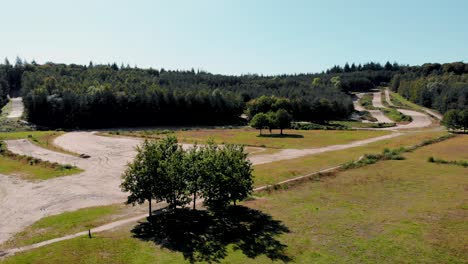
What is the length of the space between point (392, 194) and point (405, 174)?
522 inches

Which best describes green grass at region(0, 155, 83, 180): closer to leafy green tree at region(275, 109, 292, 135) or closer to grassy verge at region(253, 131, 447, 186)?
grassy verge at region(253, 131, 447, 186)

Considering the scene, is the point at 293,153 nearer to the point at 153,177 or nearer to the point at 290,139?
the point at 290,139

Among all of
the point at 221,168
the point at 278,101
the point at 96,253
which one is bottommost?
the point at 96,253

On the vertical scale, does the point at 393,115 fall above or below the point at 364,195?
above

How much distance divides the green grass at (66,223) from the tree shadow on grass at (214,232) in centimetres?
521

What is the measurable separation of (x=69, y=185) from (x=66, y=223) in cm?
1919

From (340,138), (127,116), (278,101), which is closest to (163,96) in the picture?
(127,116)

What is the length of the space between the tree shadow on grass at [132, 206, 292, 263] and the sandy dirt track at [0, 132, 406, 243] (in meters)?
12.6

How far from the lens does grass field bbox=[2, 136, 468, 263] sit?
1212 inches

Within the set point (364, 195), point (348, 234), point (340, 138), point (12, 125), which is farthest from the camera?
point (12, 125)

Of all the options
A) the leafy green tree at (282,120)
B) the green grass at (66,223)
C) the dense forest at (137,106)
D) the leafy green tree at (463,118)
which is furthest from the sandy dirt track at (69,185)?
the leafy green tree at (463,118)

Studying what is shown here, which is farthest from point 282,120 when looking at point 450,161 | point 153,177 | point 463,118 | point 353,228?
point 153,177

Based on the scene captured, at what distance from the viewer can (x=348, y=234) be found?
35.5 metres

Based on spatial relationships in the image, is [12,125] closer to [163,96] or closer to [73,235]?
[163,96]
